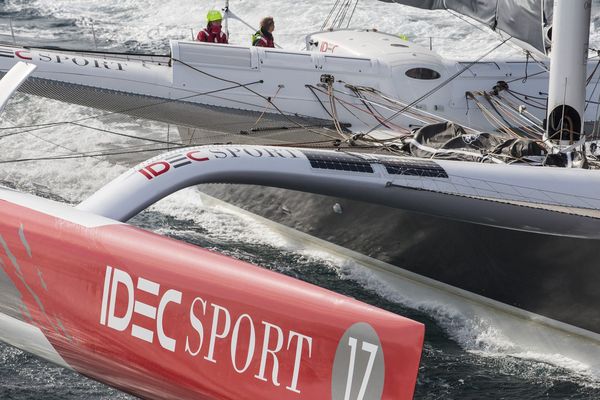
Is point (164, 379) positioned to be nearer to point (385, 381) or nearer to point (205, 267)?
point (205, 267)

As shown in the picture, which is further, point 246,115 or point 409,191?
point 246,115

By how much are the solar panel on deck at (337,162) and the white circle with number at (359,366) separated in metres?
2.18

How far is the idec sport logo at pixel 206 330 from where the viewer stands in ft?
14.0

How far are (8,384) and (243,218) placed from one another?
10.6 ft

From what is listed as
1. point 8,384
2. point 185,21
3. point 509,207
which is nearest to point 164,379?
point 8,384

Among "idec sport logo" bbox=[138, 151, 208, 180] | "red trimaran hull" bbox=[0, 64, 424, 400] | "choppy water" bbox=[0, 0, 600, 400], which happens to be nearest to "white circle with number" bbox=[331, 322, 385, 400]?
"red trimaran hull" bbox=[0, 64, 424, 400]

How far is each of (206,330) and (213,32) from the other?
5.55 meters

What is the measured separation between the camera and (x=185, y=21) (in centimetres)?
1431

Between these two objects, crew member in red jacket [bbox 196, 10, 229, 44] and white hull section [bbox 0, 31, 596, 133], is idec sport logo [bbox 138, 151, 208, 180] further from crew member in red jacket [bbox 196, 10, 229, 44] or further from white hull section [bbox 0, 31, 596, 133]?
crew member in red jacket [bbox 196, 10, 229, 44]

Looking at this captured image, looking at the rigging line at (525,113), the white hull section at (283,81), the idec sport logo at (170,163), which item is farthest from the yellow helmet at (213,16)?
the idec sport logo at (170,163)

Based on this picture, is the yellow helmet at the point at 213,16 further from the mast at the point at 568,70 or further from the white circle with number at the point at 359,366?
the white circle with number at the point at 359,366

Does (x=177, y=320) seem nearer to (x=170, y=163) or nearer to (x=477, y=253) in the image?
(x=170, y=163)

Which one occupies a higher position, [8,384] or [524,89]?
[524,89]

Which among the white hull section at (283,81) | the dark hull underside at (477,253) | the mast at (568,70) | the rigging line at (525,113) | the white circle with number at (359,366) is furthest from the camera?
the white hull section at (283,81)
